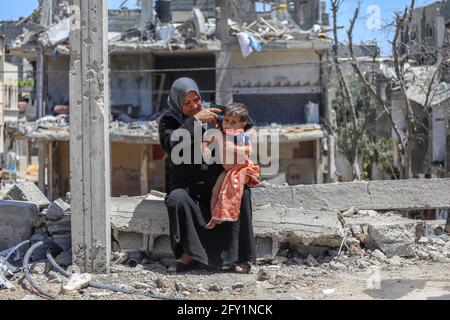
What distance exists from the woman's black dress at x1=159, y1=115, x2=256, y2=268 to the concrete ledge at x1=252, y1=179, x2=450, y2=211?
4.28 feet

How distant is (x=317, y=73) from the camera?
73.0ft

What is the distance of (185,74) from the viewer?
73.5ft

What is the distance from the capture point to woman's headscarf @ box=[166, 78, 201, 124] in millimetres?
5980

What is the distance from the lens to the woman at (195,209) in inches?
232

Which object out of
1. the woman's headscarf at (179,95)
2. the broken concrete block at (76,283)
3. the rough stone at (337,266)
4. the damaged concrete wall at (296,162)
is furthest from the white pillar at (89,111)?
the damaged concrete wall at (296,162)

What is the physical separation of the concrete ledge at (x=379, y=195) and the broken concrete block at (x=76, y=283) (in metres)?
2.53

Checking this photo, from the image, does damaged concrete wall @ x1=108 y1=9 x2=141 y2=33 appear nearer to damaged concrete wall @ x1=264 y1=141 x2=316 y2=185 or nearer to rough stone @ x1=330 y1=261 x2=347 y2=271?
damaged concrete wall @ x1=264 y1=141 x2=316 y2=185

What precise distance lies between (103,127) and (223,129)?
1068mm

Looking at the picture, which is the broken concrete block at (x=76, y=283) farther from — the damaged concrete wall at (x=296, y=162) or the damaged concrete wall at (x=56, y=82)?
the damaged concrete wall at (x=56, y=82)

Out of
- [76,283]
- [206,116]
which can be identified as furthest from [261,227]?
[76,283]

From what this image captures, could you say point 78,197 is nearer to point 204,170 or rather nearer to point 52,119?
point 204,170

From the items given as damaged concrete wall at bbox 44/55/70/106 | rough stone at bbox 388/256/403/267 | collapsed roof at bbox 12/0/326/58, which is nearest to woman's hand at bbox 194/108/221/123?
rough stone at bbox 388/256/403/267

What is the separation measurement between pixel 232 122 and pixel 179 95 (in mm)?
576

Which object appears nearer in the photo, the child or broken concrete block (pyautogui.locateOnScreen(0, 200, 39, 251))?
the child
